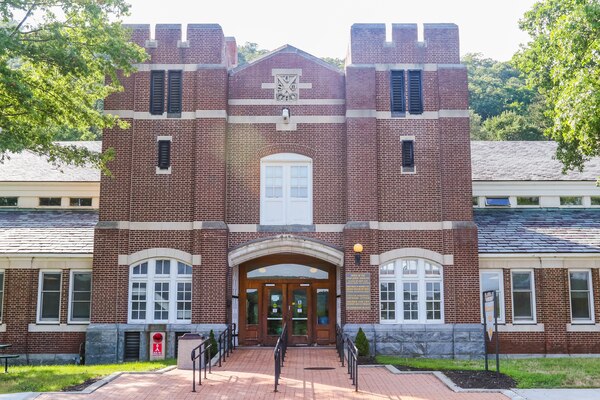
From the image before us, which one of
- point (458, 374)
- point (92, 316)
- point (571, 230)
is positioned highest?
point (571, 230)

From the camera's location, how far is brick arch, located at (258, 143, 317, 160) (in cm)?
2125

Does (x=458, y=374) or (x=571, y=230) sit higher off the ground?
(x=571, y=230)

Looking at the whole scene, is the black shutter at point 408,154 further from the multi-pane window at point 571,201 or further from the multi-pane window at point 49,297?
the multi-pane window at point 49,297

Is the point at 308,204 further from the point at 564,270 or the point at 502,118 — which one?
the point at 502,118

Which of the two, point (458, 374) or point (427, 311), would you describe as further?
point (427, 311)

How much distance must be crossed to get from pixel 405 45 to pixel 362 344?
9504 mm

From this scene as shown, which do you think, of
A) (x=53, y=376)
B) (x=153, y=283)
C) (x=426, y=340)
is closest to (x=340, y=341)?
(x=426, y=340)

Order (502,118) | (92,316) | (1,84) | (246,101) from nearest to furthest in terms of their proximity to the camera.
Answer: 1. (1,84)
2. (92,316)
3. (246,101)
4. (502,118)

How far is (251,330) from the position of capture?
869 inches

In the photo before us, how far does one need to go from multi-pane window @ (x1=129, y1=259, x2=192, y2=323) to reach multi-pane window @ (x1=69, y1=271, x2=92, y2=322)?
1.76 metres

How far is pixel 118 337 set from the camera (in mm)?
19984

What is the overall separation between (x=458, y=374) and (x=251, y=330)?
8.33 metres

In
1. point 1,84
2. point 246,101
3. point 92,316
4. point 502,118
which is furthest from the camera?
point 502,118

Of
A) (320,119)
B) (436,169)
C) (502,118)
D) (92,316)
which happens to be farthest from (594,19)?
(502,118)
